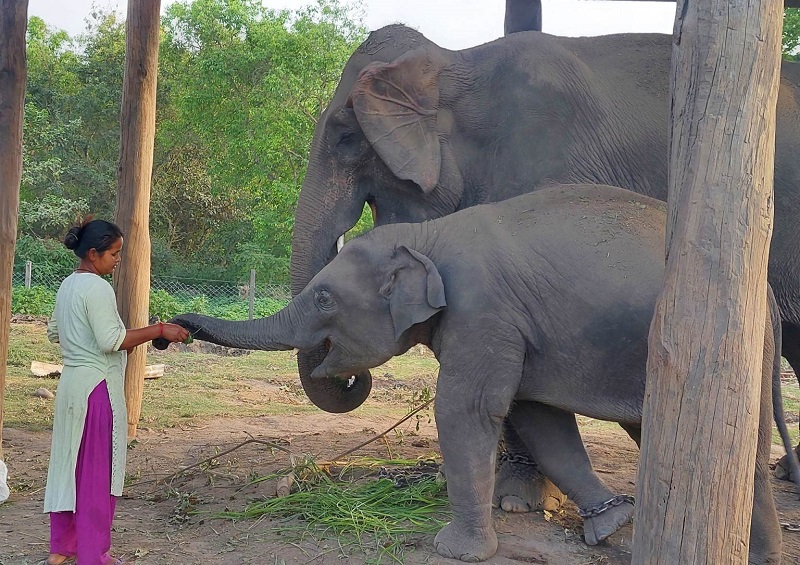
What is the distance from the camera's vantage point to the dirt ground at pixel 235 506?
466 centimetres

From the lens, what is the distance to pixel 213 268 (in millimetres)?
25781

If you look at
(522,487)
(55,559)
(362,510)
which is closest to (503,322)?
(522,487)

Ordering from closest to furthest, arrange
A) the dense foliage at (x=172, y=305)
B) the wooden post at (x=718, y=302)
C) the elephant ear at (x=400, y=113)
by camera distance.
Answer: the wooden post at (x=718, y=302), the elephant ear at (x=400, y=113), the dense foliage at (x=172, y=305)

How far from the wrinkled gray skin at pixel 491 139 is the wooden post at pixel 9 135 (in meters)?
1.78

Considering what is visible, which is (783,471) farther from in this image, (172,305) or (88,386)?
(172,305)

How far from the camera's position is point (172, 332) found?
14.8ft

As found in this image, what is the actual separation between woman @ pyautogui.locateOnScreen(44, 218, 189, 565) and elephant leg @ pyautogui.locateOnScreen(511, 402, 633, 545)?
5.91ft

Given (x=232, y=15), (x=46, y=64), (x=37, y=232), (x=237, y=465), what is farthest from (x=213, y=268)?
(x=237, y=465)

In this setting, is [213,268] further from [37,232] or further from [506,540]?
[506,540]

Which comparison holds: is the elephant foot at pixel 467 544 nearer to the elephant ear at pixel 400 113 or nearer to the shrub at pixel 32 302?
the elephant ear at pixel 400 113

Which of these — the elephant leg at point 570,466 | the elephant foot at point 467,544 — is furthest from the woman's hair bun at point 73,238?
the elephant leg at point 570,466

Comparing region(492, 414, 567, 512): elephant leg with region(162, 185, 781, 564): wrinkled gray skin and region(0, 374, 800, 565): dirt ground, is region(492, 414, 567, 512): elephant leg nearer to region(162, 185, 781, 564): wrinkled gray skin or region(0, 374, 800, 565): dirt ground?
region(0, 374, 800, 565): dirt ground

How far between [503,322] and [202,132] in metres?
22.6

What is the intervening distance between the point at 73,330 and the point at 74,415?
0.39m
